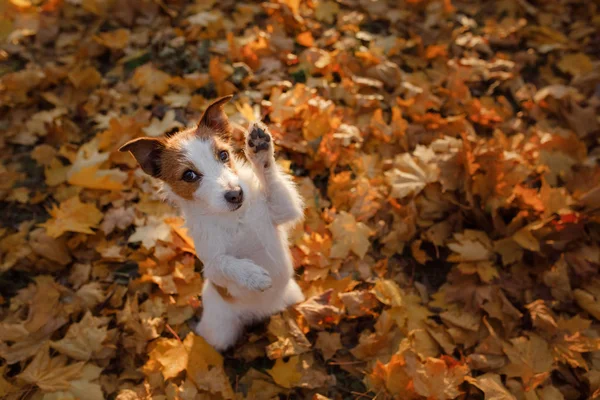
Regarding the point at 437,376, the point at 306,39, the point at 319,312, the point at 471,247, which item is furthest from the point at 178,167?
the point at 306,39

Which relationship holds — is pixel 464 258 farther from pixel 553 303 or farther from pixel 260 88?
pixel 260 88

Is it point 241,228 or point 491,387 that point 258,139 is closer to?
point 241,228

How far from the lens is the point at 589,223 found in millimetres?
3811

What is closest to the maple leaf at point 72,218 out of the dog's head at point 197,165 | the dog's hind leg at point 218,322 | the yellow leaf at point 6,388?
the yellow leaf at point 6,388

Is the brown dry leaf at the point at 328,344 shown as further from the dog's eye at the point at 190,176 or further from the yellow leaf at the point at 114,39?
the yellow leaf at the point at 114,39

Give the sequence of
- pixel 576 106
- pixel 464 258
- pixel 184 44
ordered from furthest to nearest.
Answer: pixel 184 44 → pixel 576 106 → pixel 464 258

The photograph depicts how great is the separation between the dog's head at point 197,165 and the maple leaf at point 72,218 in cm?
147

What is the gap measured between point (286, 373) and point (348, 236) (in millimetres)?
1251

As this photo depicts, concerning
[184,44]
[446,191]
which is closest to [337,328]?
[446,191]

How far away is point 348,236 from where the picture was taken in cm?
390

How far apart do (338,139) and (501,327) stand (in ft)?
7.30

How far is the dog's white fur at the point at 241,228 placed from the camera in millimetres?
2781

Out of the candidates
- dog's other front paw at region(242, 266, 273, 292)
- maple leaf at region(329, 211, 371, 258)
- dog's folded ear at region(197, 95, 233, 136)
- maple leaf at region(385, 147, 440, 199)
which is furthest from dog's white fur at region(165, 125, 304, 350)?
maple leaf at region(385, 147, 440, 199)

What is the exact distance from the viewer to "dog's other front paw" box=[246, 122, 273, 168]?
9.41 ft
